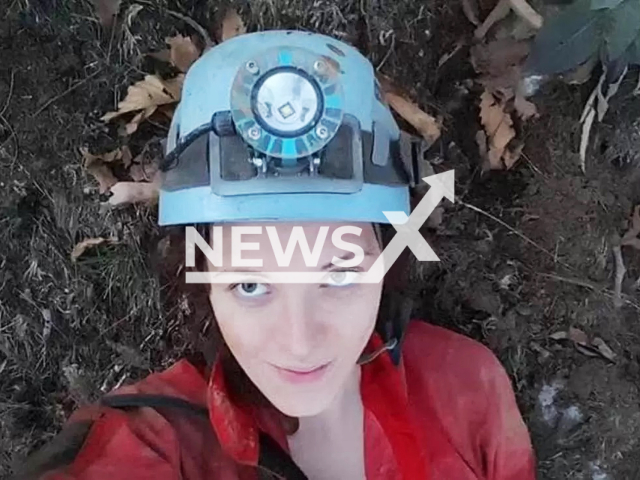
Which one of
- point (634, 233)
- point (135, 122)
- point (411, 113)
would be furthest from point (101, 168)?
point (634, 233)

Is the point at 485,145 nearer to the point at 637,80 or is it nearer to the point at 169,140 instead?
the point at 637,80

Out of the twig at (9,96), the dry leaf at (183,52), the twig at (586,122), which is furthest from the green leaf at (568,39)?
the twig at (9,96)

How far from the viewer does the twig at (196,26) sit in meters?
1.98

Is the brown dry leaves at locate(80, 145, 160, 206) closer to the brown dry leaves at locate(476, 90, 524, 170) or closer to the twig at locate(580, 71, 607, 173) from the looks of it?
the brown dry leaves at locate(476, 90, 524, 170)

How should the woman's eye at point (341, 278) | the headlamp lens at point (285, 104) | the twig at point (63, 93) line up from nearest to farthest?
the headlamp lens at point (285, 104)
the woman's eye at point (341, 278)
the twig at point (63, 93)

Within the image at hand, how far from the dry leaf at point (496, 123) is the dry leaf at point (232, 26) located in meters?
0.50

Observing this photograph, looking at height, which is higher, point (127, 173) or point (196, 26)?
point (196, 26)

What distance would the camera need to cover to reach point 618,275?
2.01 meters

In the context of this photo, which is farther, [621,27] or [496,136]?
[496,136]

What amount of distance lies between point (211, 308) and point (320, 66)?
53 cm

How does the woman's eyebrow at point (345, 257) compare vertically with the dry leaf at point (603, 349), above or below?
above

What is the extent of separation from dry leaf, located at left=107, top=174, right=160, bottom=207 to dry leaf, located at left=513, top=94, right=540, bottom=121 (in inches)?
29.1

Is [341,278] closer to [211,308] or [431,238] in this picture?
[211,308]

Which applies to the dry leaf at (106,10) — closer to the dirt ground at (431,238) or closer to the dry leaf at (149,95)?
the dirt ground at (431,238)
